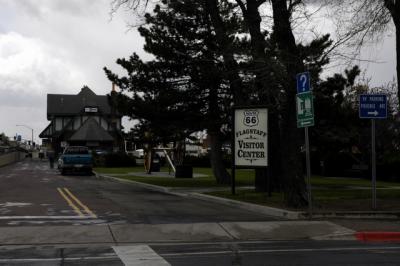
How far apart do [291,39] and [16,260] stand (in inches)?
424

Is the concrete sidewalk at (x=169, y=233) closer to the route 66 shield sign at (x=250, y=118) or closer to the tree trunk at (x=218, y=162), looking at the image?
the route 66 shield sign at (x=250, y=118)

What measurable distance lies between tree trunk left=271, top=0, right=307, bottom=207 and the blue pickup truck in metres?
27.9

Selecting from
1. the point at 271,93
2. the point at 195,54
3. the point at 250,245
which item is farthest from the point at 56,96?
the point at 250,245

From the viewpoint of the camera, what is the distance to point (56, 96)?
4070 inches

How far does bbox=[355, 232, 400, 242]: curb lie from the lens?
1287 centimetres

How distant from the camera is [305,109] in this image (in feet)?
50.6

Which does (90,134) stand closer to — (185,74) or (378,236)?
(185,74)

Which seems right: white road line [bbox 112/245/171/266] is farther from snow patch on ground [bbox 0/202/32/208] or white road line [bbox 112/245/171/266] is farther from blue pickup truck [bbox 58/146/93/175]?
blue pickup truck [bbox 58/146/93/175]

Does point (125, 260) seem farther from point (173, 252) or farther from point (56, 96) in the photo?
point (56, 96)

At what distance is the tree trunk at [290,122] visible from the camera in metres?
17.3

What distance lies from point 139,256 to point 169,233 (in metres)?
2.72

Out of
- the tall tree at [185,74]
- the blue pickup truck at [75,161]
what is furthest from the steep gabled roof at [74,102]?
the tall tree at [185,74]

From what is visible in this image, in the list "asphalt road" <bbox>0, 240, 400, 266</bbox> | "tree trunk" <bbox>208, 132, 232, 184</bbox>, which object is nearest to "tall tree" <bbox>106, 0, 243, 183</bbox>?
"tree trunk" <bbox>208, 132, 232, 184</bbox>

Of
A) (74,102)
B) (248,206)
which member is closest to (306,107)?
(248,206)
